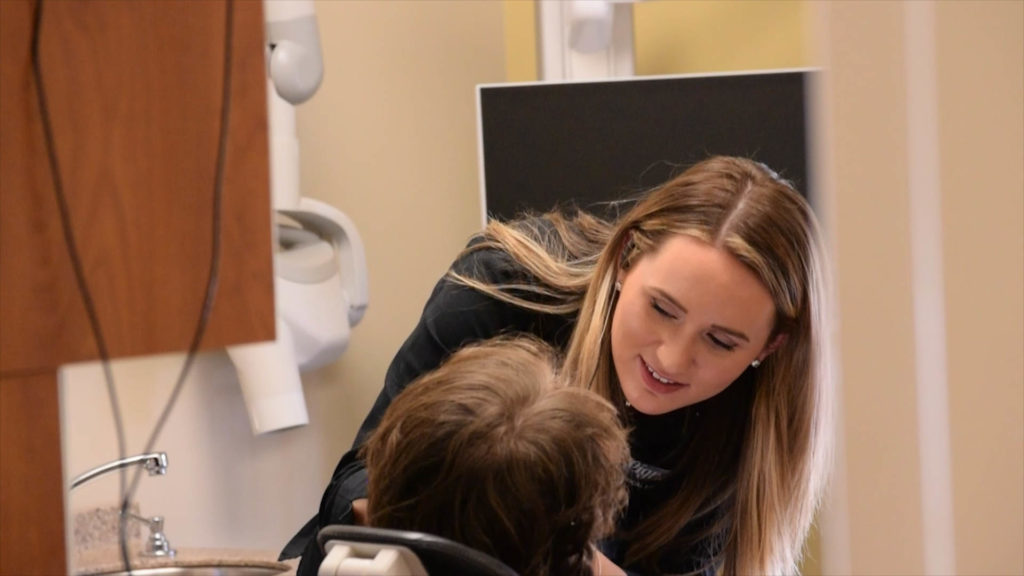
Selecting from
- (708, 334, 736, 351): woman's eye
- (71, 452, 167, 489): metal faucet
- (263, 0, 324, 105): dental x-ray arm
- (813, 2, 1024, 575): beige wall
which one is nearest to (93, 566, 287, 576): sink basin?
(71, 452, 167, 489): metal faucet

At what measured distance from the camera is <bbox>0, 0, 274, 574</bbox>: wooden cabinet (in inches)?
29.3

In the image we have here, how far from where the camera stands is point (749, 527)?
4.95 ft

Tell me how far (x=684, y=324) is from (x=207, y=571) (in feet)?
3.25

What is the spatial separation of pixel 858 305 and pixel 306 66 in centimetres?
170

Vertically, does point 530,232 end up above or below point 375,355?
above

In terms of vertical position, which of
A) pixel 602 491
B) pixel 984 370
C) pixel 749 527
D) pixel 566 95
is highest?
pixel 566 95

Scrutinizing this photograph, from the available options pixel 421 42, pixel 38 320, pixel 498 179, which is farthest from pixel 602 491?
pixel 421 42

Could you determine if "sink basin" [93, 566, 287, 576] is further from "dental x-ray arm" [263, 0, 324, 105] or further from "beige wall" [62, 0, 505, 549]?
"dental x-ray arm" [263, 0, 324, 105]

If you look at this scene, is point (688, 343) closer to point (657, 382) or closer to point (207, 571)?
point (657, 382)

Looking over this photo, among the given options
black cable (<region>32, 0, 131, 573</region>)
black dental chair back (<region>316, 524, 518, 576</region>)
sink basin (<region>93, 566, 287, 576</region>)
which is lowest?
sink basin (<region>93, 566, 287, 576</region>)

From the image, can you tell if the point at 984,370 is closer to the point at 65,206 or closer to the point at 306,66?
the point at 65,206

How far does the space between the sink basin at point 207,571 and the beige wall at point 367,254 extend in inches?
7.9

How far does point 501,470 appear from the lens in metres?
0.90

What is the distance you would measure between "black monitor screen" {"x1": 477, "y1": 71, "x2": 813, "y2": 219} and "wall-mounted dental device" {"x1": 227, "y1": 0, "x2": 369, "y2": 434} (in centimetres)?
34
